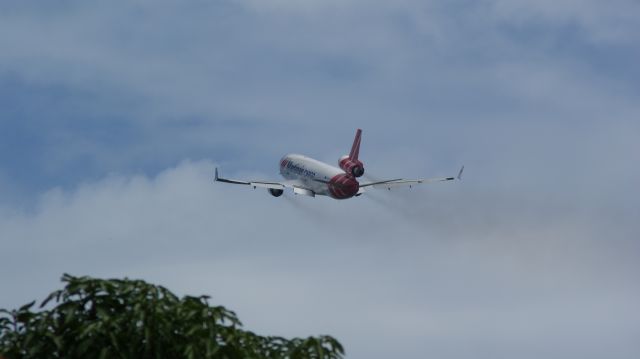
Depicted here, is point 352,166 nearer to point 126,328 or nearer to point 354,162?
point 354,162

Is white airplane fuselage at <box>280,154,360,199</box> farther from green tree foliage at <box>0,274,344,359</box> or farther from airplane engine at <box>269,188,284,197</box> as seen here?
green tree foliage at <box>0,274,344,359</box>

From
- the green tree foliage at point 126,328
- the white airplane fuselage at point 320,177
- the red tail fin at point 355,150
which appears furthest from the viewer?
the red tail fin at point 355,150

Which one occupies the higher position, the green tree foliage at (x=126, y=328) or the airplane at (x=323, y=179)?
the airplane at (x=323, y=179)

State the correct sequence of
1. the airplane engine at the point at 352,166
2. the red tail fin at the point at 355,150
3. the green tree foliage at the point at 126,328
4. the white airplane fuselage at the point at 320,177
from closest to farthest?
the green tree foliage at the point at 126,328 → the white airplane fuselage at the point at 320,177 → the airplane engine at the point at 352,166 → the red tail fin at the point at 355,150

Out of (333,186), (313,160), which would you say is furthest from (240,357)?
(313,160)

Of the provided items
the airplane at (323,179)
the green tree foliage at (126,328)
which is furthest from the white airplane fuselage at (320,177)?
the green tree foliage at (126,328)

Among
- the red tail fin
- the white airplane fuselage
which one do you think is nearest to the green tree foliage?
the white airplane fuselage

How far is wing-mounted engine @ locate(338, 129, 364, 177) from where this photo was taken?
16425 cm

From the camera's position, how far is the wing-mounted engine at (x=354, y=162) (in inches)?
6467

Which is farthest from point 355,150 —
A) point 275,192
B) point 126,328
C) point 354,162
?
point 126,328

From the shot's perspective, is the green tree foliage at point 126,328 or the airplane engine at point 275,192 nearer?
the green tree foliage at point 126,328

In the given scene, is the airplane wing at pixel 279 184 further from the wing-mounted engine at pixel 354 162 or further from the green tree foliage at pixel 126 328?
the green tree foliage at pixel 126 328

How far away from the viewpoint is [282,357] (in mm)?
46094

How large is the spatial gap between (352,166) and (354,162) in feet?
10.1
